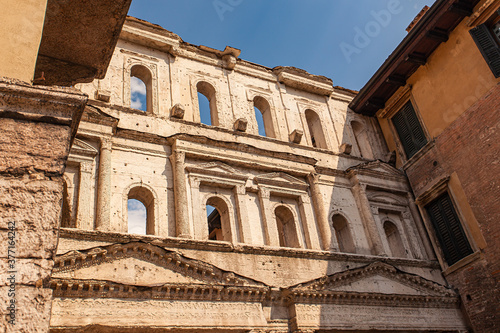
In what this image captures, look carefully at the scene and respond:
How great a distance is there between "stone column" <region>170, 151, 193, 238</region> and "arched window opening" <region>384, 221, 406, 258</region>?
625 centimetres

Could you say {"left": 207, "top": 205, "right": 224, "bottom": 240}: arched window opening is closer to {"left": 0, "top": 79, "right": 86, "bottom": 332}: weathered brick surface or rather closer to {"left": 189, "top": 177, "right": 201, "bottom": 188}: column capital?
{"left": 189, "top": 177, "right": 201, "bottom": 188}: column capital

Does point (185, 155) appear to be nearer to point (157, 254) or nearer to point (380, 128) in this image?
point (157, 254)

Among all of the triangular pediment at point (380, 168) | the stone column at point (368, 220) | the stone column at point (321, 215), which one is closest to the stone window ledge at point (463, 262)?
the stone column at point (368, 220)

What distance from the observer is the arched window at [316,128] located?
14461 mm

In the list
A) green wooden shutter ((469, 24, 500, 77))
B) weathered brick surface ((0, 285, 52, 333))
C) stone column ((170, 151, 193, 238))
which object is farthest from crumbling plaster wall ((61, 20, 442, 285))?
weathered brick surface ((0, 285, 52, 333))

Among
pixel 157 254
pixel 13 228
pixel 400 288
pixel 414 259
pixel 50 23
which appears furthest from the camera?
pixel 414 259

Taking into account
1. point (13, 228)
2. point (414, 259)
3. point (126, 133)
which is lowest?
point (13, 228)

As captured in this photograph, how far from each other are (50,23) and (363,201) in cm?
1037

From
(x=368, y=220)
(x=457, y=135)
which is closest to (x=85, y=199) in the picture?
(x=368, y=220)

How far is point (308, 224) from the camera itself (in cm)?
1184

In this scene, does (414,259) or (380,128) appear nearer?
(414,259)

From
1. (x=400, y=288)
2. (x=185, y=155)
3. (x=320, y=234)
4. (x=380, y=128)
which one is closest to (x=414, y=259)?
(x=400, y=288)

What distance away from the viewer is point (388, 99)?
1551 cm

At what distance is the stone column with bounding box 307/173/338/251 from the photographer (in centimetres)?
1168
